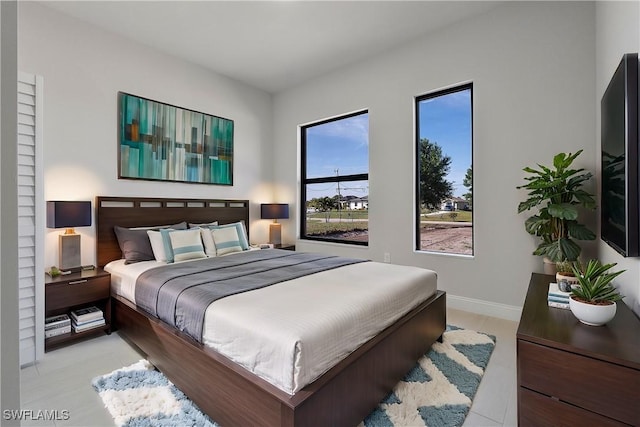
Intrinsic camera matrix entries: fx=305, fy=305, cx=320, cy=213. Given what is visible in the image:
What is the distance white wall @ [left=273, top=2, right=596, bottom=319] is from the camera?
8.72 feet

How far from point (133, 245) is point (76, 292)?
0.62 meters

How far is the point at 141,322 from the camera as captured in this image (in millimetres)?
2238

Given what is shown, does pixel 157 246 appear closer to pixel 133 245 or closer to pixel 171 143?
pixel 133 245

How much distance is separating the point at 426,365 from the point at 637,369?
128 centimetres

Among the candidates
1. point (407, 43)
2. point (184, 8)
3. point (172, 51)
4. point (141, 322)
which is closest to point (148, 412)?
point (141, 322)

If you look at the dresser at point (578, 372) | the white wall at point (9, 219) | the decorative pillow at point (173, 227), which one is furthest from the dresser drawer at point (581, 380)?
the decorative pillow at point (173, 227)

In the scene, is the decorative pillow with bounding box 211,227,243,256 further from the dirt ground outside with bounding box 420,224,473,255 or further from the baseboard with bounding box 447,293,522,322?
the baseboard with bounding box 447,293,522,322

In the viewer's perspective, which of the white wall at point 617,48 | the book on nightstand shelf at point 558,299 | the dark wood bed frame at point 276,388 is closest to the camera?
the dark wood bed frame at point 276,388

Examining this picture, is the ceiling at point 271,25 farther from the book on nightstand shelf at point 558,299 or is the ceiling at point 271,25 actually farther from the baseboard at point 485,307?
the baseboard at point 485,307

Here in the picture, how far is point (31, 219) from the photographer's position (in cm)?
223

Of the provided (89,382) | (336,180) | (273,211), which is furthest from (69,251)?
(336,180)

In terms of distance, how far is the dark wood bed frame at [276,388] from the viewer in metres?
1.30

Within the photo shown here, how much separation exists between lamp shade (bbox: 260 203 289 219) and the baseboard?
8.21 ft

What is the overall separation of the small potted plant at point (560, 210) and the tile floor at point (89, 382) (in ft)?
2.78
